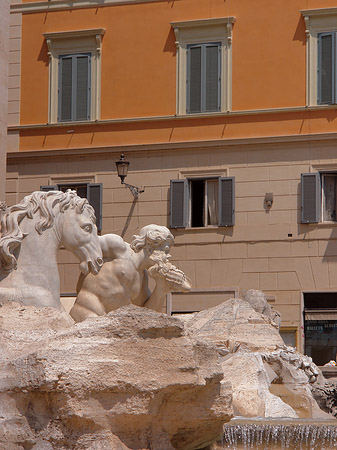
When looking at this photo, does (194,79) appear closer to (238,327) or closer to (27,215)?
(238,327)

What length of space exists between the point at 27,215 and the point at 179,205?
57.5 feet

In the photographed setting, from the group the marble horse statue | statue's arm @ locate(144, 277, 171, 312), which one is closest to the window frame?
statue's arm @ locate(144, 277, 171, 312)

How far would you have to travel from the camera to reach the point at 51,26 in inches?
1149

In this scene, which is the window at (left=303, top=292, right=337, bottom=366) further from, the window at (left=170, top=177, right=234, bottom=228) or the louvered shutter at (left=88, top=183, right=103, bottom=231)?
the louvered shutter at (left=88, top=183, right=103, bottom=231)

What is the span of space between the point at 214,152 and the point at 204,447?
20337 millimetres

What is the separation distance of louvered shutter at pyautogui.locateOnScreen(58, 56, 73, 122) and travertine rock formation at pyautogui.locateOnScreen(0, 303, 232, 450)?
2206 cm

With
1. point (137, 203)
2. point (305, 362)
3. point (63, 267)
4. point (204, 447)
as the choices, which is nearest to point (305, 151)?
point (137, 203)

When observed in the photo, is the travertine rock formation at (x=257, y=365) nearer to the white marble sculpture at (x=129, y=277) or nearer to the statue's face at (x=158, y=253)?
the white marble sculpture at (x=129, y=277)

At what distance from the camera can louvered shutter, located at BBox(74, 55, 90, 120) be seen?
28531 mm

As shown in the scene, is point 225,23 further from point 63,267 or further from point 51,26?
point 63,267

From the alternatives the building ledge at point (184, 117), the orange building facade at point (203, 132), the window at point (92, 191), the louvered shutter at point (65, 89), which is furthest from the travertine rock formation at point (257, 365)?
the louvered shutter at point (65, 89)

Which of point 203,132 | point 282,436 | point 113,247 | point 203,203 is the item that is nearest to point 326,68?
point 203,132

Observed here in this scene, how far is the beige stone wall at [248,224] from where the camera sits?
26.3 metres

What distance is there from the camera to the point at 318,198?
26.4 metres
